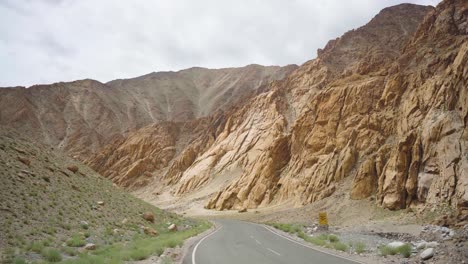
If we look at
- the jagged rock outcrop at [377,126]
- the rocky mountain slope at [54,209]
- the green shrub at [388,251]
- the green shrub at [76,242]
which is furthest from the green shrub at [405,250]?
the jagged rock outcrop at [377,126]

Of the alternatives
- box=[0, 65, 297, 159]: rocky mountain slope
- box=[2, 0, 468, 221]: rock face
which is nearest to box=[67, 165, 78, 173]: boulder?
box=[2, 0, 468, 221]: rock face

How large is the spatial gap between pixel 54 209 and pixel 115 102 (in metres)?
123

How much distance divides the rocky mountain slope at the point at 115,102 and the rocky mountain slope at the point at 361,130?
2412 cm

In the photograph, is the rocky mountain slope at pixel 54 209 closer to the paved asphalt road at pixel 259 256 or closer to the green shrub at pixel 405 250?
the paved asphalt road at pixel 259 256

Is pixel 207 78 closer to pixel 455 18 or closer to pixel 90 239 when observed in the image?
pixel 455 18

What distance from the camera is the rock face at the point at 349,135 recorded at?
3456cm

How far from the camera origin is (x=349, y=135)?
49688mm

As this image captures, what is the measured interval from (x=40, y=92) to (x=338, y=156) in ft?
364

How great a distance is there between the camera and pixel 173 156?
104938mm

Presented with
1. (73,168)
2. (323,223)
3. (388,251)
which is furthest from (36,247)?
(323,223)

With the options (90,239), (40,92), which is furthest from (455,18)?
(40,92)

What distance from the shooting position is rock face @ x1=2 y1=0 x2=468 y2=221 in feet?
113

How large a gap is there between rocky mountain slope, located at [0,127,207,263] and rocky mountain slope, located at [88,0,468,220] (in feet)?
73.8

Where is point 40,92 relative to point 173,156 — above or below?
above
